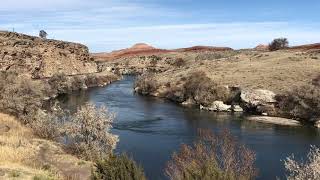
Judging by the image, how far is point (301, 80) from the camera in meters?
62.9

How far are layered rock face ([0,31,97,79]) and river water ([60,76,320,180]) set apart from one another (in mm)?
33338

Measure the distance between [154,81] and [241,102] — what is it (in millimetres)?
25716

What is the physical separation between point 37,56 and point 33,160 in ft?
257

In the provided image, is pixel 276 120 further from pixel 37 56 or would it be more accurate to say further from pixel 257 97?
pixel 37 56

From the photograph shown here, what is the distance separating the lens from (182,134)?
41125 mm

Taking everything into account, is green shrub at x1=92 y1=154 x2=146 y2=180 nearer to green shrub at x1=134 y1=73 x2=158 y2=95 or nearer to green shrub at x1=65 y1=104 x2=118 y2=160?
green shrub at x1=65 y1=104 x2=118 y2=160

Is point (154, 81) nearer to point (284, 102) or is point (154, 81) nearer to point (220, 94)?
point (220, 94)

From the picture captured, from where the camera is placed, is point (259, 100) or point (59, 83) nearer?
point (259, 100)

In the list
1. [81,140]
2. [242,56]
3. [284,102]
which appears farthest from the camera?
[242,56]

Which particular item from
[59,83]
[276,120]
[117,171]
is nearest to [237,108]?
[276,120]

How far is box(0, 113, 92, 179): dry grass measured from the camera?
16.2 metres

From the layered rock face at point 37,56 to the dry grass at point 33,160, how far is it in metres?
62.1

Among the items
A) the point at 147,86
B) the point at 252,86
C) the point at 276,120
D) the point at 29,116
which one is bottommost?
the point at 276,120

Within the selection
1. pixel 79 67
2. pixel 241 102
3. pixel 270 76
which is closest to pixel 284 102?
pixel 241 102
